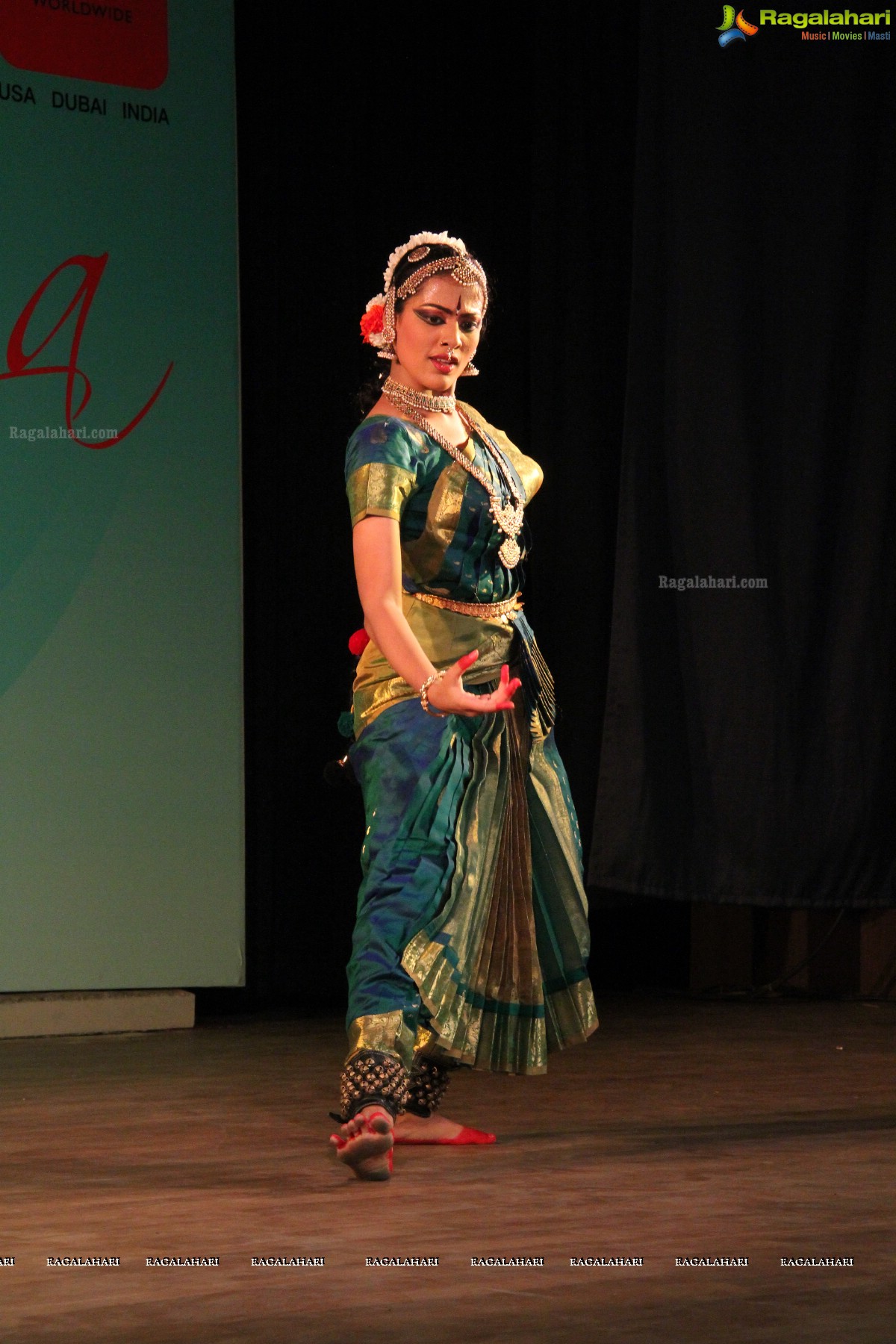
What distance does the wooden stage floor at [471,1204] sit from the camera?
174 centimetres

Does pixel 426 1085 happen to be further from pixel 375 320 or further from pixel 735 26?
pixel 735 26

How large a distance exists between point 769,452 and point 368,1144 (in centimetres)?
260

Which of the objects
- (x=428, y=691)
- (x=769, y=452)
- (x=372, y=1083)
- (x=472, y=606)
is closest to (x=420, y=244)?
(x=472, y=606)

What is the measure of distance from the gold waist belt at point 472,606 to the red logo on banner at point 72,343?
1668 mm

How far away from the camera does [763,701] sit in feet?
14.9

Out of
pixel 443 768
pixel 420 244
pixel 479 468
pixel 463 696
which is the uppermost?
pixel 420 244

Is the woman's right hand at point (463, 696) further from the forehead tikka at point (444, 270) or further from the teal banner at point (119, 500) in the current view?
the teal banner at point (119, 500)

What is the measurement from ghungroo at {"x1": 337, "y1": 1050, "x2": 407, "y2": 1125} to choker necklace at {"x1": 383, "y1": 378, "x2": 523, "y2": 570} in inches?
29.7

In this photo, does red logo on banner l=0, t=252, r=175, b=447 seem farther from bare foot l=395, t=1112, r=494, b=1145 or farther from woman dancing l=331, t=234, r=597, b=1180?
bare foot l=395, t=1112, r=494, b=1145

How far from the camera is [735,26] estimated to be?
14.7ft

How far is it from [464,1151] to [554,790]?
1.79ft

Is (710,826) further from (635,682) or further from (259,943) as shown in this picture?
(259,943)

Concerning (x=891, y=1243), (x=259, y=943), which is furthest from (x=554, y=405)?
(x=891, y=1243)

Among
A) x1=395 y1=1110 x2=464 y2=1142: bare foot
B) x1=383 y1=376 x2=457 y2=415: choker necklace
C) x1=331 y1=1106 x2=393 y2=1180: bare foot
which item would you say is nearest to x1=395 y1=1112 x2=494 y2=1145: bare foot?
x1=395 y1=1110 x2=464 y2=1142: bare foot
